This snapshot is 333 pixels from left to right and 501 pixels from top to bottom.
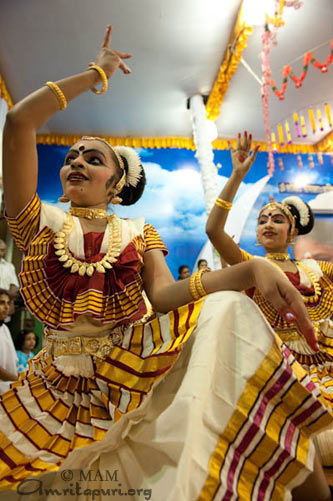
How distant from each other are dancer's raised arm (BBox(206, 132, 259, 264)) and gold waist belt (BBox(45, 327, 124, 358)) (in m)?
0.95

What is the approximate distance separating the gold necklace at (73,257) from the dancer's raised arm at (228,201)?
0.75 metres

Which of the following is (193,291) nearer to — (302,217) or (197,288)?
(197,288)

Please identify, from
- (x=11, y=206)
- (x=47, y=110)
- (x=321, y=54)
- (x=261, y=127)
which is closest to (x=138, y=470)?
(x=11, y=206)

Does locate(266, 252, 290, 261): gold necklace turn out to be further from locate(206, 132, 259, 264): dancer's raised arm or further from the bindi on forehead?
locate(206, 132, 259, 264): dancer's raised arm

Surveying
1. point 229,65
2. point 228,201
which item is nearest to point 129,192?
point 228,201

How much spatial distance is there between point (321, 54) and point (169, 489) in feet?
20.3

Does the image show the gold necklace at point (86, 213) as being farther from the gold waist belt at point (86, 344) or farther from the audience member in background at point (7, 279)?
the audience member in background at point (7, 279)

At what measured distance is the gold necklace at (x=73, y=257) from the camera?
4.12 ft

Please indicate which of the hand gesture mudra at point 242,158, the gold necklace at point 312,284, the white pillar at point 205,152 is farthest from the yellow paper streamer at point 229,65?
the gold necklace at point 312,284

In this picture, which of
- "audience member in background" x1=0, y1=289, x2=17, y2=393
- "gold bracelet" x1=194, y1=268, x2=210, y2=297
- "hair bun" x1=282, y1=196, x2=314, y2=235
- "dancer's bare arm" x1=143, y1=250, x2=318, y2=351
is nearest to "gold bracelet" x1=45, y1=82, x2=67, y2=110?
"dancer's bare arm" x1=143, y1=250, x2=318, y2=351

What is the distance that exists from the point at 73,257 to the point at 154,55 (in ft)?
16.1

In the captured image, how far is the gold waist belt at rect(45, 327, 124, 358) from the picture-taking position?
1.19 metres

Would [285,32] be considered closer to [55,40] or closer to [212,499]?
[55,40]

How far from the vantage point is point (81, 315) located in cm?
121
